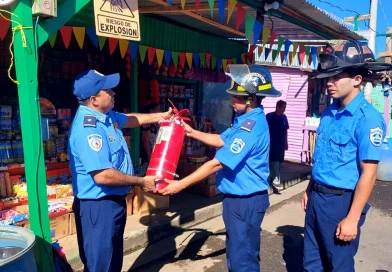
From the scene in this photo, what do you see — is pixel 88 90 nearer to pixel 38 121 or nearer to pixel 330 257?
pixel 38 121

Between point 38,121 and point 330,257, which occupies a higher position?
point 38,121

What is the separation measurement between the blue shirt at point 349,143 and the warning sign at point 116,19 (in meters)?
1.67

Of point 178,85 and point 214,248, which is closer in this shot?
point 214,248

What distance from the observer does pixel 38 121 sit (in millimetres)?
2158

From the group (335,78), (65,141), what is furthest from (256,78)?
(65,141)

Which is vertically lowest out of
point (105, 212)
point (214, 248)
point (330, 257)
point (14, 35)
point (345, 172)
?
point (214, 248)

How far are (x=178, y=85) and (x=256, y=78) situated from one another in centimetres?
434

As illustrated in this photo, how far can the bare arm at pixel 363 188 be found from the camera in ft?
7.81

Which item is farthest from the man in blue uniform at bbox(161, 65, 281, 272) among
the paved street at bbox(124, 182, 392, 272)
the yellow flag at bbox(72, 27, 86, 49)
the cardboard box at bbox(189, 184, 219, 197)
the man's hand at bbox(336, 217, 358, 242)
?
the cardboard box at bbox(189, 184, 219, 197)

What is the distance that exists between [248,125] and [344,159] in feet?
2.46

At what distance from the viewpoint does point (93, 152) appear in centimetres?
242

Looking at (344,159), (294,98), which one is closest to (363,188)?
(344,159)

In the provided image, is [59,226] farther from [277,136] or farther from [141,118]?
[277,136]

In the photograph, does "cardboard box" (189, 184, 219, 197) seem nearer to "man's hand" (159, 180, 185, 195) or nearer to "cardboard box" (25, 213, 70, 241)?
"cardboard box" (25, 213, 70, 241)
